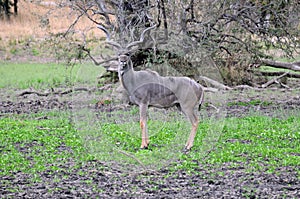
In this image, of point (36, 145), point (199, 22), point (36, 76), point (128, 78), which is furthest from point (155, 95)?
point (36, 76)

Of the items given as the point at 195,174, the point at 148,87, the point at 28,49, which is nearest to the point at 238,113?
the point at 148,87

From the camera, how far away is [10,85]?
65.5ft

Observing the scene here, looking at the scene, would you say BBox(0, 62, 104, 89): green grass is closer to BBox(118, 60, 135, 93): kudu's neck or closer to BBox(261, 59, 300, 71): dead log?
BBox(118, 60, 135, 93): kudu's neck

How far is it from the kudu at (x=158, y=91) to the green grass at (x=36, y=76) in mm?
4639

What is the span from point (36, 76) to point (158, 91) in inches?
512

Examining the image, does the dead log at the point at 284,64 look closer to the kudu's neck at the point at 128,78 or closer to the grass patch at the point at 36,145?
the grass patch at the point at 36,145

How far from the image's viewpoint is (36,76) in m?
22.2

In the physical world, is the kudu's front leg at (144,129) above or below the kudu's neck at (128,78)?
below

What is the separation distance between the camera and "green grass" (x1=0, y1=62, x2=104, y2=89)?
63.5 ft

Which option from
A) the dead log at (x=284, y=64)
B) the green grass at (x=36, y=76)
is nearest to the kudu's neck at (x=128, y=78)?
the green grass at (x=36, y=76)

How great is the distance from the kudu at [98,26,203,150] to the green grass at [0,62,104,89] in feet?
15.2

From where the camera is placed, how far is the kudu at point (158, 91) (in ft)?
32.4

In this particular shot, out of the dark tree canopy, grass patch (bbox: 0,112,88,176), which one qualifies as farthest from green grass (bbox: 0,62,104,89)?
grass patch (bbox: 0,112,88,176)

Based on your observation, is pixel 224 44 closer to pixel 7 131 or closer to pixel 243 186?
pixel 7 131
